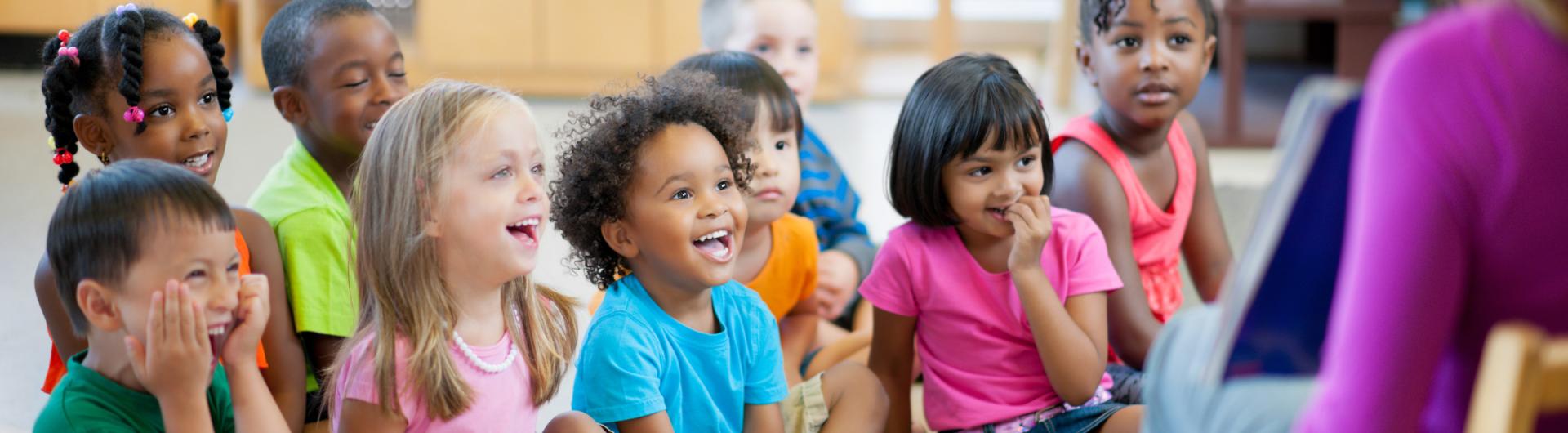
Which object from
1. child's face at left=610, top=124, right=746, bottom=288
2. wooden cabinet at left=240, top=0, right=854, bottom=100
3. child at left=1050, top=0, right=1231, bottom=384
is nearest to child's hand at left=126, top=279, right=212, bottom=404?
child's face at left=610, top=124, right=746, bottom=288

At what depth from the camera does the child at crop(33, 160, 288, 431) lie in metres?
1.21

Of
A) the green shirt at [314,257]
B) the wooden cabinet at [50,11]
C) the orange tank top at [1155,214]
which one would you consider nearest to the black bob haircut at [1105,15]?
the orange tank top at [1155,214]

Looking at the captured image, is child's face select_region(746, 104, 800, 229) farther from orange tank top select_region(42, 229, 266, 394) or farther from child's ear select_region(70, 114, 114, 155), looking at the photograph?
child's ear select_region(70, 114, 114, 155)

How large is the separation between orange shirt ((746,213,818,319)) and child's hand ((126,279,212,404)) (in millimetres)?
838

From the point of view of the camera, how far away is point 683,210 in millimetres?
1521

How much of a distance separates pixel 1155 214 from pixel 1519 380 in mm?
1322

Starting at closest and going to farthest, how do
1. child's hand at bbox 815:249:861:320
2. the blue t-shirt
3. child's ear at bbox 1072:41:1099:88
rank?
the blue t-shirt < child's ear at bbox 1072:41:1099:88 < child's hand at bbox 815:249:861:320

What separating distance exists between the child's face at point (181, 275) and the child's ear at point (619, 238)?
1.38 ft

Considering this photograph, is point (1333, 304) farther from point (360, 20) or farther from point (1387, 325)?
point (360, 20)

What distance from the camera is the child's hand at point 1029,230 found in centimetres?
156

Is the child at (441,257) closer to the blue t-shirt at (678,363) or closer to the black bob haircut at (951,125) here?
the blue t-shirt at (678,363)

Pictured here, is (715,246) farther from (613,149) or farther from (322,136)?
(322,136)

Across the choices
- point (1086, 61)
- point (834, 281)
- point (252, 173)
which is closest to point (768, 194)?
point (834, 281)

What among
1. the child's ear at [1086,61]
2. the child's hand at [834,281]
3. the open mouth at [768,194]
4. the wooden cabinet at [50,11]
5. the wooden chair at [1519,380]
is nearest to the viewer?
the wooden chair at [1519,380]
